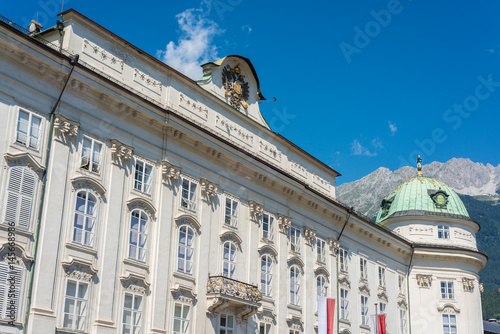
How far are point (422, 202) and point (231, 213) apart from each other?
3071 cm

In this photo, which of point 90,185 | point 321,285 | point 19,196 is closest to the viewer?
point 19,196

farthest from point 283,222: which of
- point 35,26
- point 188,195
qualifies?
point 35,26

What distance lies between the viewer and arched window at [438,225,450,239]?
209ft

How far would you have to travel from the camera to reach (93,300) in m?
30.6

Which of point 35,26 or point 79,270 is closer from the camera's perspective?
point 79,270

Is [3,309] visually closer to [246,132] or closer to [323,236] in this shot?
[246,132]

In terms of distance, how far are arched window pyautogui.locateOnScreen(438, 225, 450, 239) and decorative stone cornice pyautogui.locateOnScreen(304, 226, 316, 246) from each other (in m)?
20.9

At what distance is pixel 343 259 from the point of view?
51.6 meters

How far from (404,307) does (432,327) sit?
133 inches

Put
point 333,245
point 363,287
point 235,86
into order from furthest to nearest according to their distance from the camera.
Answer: point 363,287
point 333,245
point 235,86

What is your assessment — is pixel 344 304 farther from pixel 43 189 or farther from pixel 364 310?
pixel 43 189

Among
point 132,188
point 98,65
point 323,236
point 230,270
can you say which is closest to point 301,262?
point 323,236

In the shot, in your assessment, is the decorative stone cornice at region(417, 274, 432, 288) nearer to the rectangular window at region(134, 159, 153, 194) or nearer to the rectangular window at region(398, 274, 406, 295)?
the rectangular window at region(398, 274, 406, 295)

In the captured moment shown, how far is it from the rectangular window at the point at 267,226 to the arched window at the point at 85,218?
1408 cm
